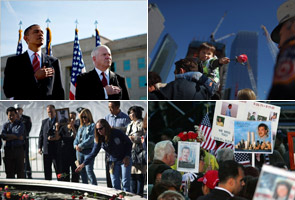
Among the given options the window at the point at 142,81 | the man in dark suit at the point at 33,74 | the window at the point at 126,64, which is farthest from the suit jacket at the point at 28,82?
the window at the point at 142,81

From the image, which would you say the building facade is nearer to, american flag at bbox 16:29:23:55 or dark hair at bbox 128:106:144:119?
dark hair at bbox 128:106:144:119

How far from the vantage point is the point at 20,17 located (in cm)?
405

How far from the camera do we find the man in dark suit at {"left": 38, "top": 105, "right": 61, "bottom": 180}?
13.3 feet

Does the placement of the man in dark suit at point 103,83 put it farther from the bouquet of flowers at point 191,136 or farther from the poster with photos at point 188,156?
the poster with photos at point 188,156

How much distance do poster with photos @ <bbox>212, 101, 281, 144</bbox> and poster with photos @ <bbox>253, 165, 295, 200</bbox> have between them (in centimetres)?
173

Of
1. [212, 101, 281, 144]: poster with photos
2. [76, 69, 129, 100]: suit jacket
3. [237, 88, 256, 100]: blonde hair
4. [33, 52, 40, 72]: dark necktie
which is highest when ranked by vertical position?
[33, 52, 40, 72]: dark necktie

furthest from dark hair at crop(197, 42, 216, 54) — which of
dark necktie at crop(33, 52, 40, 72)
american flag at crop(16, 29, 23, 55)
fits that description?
american flag at crop(16, 29, 23, 55)

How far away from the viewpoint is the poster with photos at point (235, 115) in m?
3.48

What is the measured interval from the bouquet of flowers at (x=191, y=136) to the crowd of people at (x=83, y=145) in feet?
1.19

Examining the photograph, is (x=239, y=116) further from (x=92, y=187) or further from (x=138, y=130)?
(x=92, y=187)

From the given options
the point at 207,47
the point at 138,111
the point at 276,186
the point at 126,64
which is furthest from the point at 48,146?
the point at 276,186

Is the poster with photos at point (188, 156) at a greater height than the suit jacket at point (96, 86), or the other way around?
the suit jacket at point (96, 86)

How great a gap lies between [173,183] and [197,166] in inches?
11.6

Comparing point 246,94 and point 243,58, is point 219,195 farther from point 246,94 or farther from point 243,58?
point 243,58
